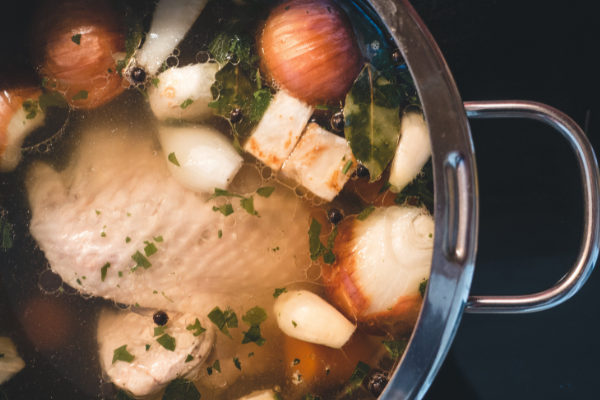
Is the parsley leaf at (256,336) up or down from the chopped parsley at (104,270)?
down

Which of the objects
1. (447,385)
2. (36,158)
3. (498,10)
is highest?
(498,10)

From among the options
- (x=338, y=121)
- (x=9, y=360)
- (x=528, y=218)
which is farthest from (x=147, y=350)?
(x=528, y=218)

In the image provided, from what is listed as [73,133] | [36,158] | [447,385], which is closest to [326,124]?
[73,133]

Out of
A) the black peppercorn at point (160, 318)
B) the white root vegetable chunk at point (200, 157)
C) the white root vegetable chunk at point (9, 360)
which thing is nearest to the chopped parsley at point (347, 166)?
the white root vegetable chunk at point (200, 157)

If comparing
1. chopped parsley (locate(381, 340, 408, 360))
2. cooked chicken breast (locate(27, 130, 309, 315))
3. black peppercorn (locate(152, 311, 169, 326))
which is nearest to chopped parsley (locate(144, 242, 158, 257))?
cooked chicken breast (locate(27, 130, 309, 315))

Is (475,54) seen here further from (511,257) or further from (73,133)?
(73,133)

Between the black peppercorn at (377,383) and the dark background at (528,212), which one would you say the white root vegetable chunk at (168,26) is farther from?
the black peppercorn at (377,383)

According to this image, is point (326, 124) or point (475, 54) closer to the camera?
point (326, 124)
